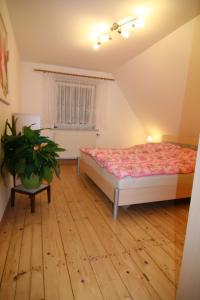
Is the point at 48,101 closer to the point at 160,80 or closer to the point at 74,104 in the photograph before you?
the point at 74,104

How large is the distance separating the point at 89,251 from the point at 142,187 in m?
1.02

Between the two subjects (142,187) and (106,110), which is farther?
(106,110)

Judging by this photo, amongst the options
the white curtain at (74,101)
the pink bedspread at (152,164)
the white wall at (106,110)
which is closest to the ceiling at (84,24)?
the white wall at (106,110)

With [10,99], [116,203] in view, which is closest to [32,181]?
[116,203]

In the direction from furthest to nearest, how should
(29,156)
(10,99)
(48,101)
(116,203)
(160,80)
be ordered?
(48,101) < (160,80) < (10,99) < (116,203) < (29,156)

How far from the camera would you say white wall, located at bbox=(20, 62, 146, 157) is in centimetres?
434

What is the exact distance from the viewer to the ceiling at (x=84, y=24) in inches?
79.6

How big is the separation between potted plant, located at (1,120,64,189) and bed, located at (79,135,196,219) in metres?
0.72

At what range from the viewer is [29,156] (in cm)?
210

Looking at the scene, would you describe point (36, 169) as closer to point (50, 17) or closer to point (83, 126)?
point (50, 17)

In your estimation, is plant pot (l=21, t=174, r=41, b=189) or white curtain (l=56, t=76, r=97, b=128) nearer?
plant pot (l=21, t=174, r=41, b=189)

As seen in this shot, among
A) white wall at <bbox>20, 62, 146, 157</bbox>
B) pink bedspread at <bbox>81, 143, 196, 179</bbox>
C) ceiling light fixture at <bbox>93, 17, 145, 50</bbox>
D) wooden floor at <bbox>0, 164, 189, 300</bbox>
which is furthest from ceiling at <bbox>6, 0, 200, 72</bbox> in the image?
wooden floor at <bbox>0, 164, 189, 300</bbox>

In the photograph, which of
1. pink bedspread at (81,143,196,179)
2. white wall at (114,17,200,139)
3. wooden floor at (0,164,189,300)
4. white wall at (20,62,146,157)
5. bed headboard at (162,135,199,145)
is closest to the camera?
wooden floor at (0,164,189,300)

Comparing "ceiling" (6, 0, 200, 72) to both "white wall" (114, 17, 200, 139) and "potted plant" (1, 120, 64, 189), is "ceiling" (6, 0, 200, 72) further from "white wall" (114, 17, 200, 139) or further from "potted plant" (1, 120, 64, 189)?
"potted plant" (1, 120, 64, 189)
